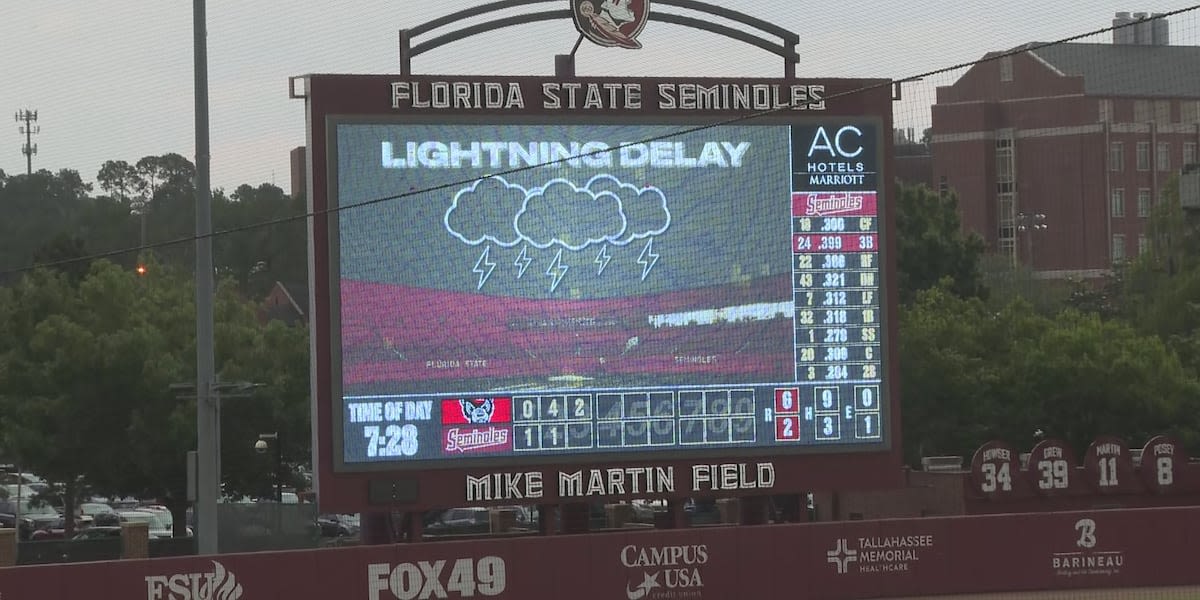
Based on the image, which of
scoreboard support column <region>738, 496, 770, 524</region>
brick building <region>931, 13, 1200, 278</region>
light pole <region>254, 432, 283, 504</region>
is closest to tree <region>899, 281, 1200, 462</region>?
light pole <region>254, 432, 283, 504</region>

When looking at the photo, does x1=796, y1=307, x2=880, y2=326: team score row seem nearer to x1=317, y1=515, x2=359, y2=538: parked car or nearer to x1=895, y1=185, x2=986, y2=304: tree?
x1=317, y1=515, x2=359, y2=538: parked car

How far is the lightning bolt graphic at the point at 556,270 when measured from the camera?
26.2 metres

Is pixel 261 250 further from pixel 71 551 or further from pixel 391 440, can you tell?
pixel 391 440

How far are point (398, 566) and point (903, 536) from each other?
850 cm

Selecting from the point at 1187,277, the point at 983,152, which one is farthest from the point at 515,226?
the point at 983,152

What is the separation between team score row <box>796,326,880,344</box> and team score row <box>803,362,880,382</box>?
0.38m

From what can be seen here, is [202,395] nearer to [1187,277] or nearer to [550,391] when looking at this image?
[550,391]

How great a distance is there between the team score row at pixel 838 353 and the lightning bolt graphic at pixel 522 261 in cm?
423

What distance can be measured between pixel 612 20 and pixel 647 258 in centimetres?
400

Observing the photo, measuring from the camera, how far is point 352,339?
1006 inches

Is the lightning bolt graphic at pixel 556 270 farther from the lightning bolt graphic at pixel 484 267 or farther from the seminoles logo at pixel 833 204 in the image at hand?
the seminoles logo at pixel 833 204

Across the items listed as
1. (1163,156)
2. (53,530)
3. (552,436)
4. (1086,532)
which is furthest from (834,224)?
(1163,156)

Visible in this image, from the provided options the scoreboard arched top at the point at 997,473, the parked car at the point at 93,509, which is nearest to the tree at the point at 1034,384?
the scoreboard arched top at the point at 997,473

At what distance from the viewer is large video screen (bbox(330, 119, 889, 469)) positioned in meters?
25.7
